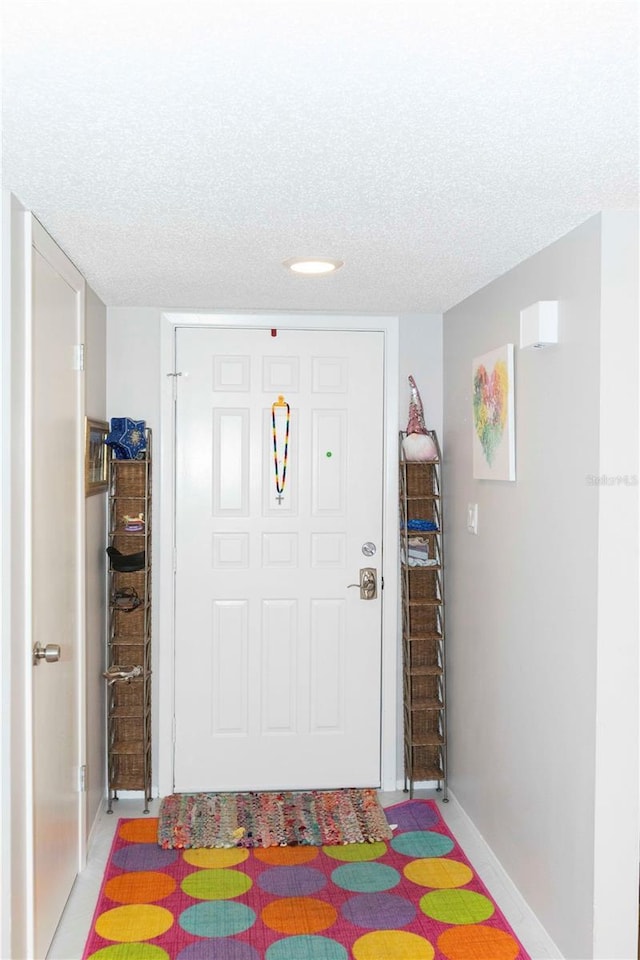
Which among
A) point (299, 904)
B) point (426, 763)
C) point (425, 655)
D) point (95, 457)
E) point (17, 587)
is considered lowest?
point (299, 904)

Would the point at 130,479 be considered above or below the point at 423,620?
above

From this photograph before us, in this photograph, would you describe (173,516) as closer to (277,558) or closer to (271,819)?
(277,558)

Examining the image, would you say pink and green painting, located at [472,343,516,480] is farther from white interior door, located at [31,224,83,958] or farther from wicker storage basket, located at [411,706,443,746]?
white interior door, located at [31,224,83,958]

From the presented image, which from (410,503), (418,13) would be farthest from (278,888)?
(418,13)

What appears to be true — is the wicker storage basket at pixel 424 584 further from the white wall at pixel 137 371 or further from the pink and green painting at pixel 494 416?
Answer: the white wall at pixel 137 371

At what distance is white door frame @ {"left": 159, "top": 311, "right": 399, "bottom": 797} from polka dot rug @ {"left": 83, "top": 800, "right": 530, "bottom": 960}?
0.47 m

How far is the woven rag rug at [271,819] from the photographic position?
11.8 feet

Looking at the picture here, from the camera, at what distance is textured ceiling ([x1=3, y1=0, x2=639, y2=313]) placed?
141cm

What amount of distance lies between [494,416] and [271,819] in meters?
1.97

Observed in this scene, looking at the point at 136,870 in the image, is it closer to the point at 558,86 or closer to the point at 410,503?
the point at 410,503

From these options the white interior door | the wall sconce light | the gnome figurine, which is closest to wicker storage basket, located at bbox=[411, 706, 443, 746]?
the gnome figurine

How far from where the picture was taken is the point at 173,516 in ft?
13.3

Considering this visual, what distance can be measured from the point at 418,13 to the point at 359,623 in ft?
10.2

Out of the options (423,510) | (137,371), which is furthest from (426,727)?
(137,371)
